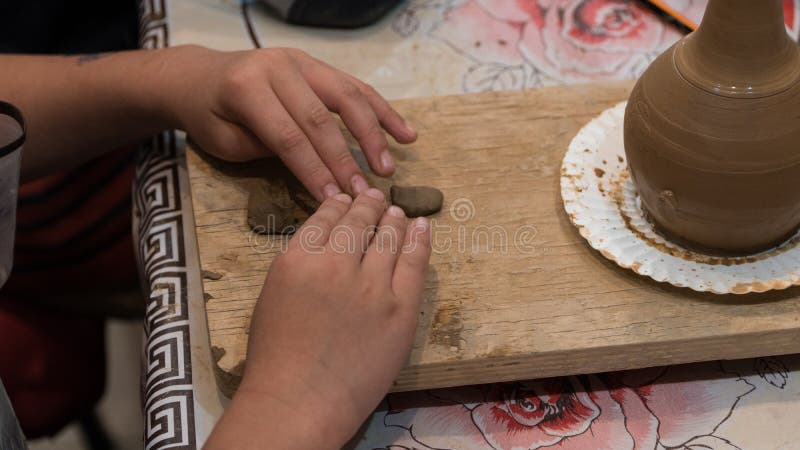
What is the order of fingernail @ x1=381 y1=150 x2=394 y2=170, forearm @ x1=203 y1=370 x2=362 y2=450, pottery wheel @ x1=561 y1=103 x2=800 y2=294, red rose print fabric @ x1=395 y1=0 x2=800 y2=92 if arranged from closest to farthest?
forearm @ x1=203 y1=370 x2=362 y2=450, pottery wheel @ x1=561 y1=103 x2=800 y2=294, fingernail @ x1=381 y1=150 x2=394 y2=170, red rose print fabric @ x1=395 y1=0 x2=800 y2=92

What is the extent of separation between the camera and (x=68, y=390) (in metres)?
1.19

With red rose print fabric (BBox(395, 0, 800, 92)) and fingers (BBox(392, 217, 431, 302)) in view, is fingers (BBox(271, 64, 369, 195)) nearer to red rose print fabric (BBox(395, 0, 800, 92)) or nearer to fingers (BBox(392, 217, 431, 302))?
fingers (BBox(392, 217, 431, 302))

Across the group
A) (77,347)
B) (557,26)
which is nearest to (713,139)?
(557,26)

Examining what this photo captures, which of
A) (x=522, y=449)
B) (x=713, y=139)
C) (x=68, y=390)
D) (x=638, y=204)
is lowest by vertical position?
(x=68, y=390)

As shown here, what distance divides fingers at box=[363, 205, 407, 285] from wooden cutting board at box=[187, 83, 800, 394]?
2.2 inches

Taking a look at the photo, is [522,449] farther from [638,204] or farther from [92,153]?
[92,153]

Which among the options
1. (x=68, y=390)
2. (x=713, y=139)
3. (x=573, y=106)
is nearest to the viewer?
(x=713, y=139)

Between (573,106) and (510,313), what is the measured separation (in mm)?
333

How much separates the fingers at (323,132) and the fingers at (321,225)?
1.7 inches

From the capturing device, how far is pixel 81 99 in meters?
0.98

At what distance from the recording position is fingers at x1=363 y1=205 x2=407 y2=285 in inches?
29.1

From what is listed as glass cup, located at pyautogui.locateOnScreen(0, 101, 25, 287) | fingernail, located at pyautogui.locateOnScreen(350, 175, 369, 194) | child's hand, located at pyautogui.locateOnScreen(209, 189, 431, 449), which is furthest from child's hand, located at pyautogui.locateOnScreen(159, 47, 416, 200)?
glass cup, located at pyautogui.locateOnScreen(0, 101, 25, 287)

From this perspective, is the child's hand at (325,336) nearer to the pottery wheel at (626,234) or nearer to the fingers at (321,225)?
the fingers at (321,225)

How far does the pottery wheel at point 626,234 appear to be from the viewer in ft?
2.51
